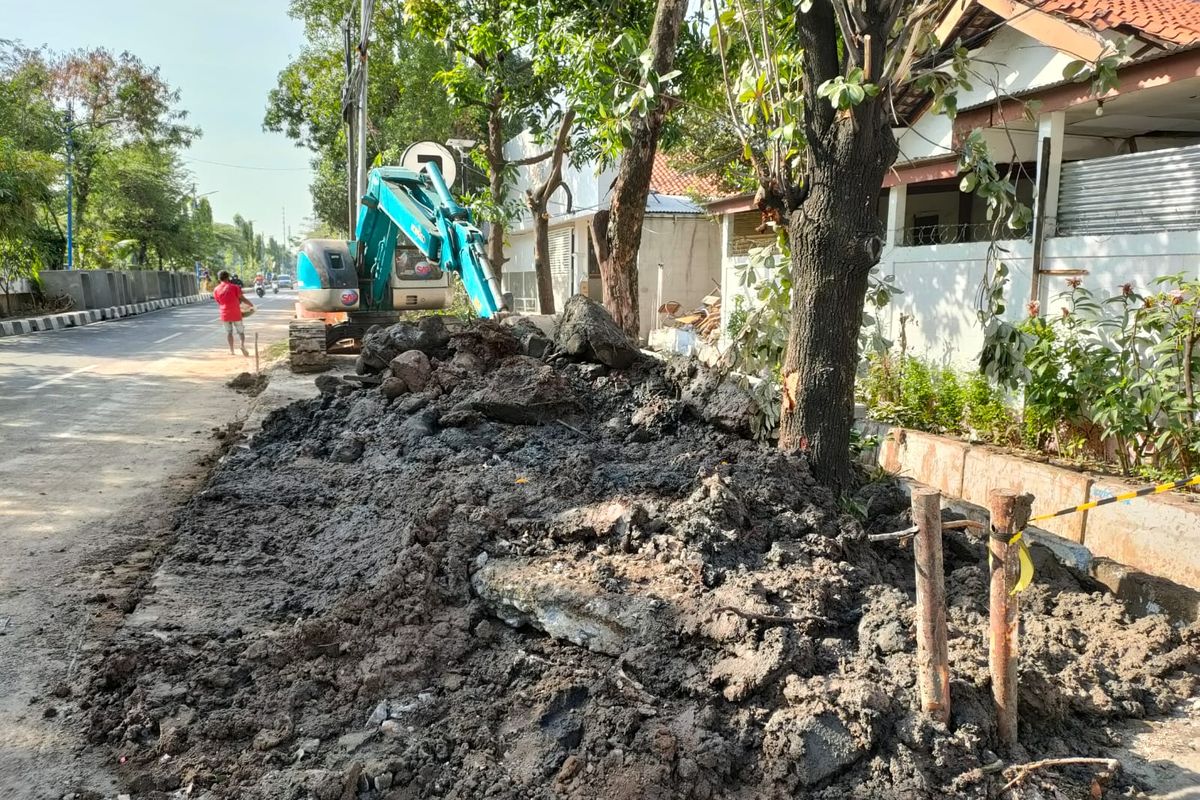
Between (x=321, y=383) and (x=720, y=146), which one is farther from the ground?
(x=720, y=146)

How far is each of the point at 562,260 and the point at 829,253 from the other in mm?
19052

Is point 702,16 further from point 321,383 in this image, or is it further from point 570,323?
point 321,383

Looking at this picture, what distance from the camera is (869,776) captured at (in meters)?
2.61

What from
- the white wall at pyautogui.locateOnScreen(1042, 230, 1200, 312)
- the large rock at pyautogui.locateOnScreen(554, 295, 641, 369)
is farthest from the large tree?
the white wall at pyautogui.locateOnScreen(1042, 230, 1200, 312)

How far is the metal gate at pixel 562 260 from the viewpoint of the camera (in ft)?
71.9

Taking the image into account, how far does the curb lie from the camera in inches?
746

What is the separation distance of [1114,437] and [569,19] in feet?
22.7

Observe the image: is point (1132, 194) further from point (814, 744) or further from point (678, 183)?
point (678, 183)

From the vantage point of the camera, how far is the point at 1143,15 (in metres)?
7.43

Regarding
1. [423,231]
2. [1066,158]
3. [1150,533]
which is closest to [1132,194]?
[1066,158]

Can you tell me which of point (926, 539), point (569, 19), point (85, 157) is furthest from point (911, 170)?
point (85, 157)

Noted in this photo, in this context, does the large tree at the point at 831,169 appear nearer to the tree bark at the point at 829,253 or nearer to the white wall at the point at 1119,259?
the tree bark at the point at 829,253

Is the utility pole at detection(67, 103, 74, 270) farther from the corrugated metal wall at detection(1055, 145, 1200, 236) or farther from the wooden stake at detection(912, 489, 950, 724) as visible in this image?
the wooden stake at detection(912, 489, 950, 724)

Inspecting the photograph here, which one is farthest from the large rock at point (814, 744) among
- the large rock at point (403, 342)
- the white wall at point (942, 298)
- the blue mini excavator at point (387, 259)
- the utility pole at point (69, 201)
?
the utility pole at point (69, 201)
